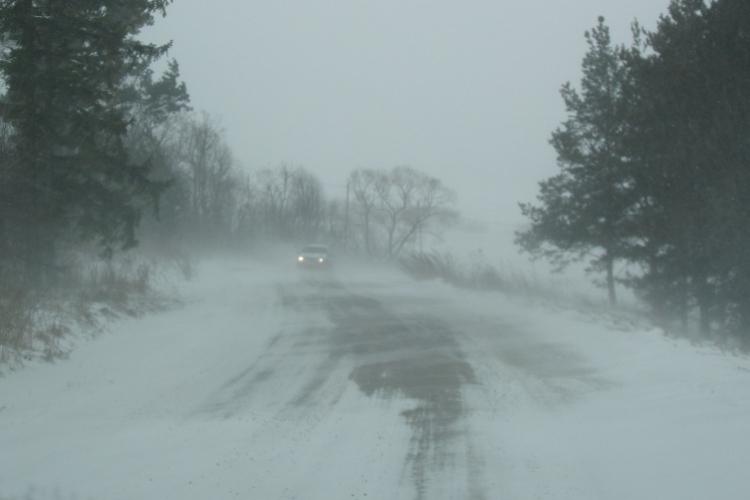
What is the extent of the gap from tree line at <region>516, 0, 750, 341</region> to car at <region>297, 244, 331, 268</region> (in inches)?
758

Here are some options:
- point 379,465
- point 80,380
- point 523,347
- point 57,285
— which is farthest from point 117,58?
point 379,465

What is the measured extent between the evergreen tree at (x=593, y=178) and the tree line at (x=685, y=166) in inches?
3.1

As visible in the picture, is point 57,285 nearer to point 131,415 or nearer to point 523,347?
point 131,415

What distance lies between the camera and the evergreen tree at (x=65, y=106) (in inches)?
533

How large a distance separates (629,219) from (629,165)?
6.91ft

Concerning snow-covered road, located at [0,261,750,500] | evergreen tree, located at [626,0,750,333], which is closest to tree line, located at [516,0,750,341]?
evergreen tree, located at [626,0,750,333]

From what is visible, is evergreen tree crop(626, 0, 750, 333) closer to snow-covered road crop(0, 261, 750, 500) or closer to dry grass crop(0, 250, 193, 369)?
snow-covered road crop(0, 261, 750, 500)

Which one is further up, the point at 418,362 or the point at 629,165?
the point at 629,165

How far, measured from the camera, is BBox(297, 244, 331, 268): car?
42125 mm

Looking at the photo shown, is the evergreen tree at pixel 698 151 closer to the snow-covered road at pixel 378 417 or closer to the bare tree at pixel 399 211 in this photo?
the snow-covered road at pixel 378 417

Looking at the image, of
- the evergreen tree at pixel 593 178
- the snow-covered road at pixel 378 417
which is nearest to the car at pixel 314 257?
the evergreen tree at pixel 593 178

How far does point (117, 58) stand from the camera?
1438 cm

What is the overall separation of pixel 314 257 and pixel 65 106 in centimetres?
2768

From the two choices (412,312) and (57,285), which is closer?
(57,285)
